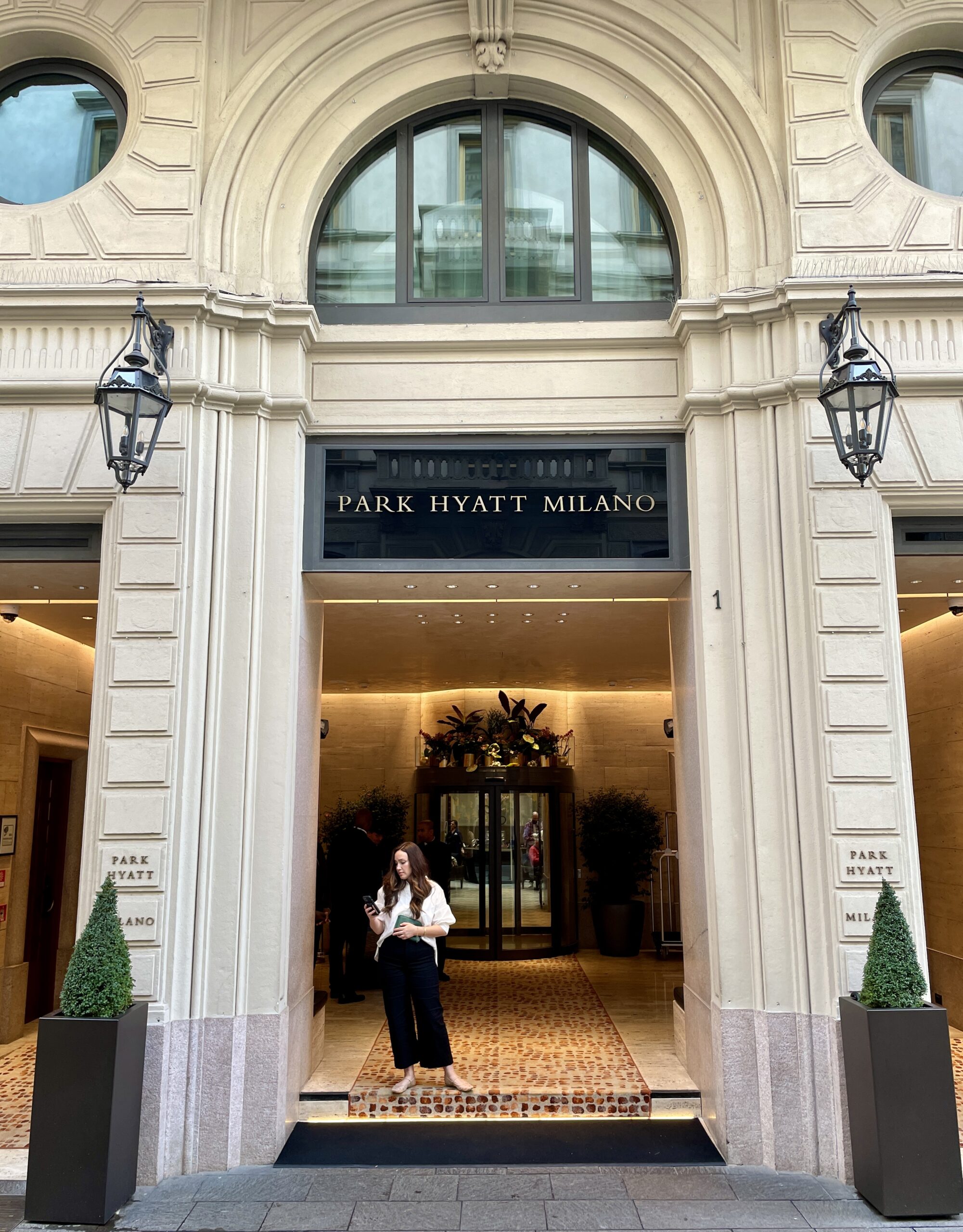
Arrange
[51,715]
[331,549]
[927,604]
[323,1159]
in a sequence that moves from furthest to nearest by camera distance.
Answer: [51,715] → [927,604] → [331,549] → [323,1159]

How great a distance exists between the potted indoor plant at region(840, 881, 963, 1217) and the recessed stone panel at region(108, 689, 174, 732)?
14.4ft

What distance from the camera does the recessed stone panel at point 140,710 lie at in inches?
235

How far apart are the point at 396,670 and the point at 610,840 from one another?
153 inches

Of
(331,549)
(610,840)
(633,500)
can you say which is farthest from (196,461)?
(610,840)

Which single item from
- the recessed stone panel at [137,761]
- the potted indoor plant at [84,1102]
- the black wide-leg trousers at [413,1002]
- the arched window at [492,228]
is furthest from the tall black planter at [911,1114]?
the arched window at [492,228]

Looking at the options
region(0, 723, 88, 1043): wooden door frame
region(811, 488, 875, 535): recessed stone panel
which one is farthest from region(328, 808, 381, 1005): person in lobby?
region(811, 488, 875, 535): recessed stone panel

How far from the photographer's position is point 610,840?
524 inches

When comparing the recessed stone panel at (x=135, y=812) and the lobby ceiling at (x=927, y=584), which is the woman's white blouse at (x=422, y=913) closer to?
the recessed stone panel at (x=135, y=812)

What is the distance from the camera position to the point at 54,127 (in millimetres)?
7250

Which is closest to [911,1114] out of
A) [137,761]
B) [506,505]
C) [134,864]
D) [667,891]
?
[506,505]

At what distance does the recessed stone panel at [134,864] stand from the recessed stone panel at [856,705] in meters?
→ 4.20

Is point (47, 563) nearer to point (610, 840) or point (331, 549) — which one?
point (331, 549)

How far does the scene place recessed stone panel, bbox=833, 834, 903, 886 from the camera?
5746 mm

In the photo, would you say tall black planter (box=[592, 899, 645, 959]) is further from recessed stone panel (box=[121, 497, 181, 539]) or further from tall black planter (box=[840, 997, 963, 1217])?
recessed stone panel (box=[121, 497, 181, 539])
